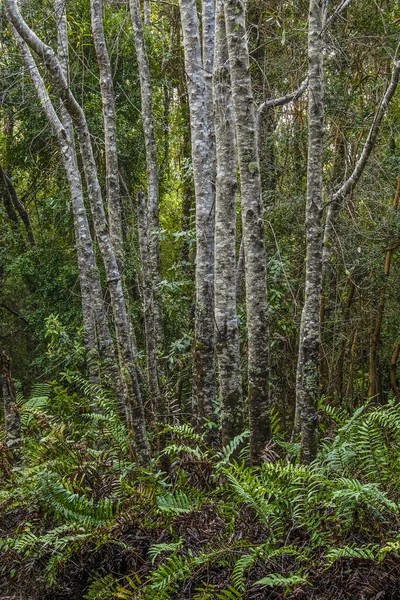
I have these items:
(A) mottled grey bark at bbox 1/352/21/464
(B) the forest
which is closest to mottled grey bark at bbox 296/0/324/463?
(B) the forest

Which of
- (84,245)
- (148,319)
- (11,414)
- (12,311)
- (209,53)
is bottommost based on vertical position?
(12,311)

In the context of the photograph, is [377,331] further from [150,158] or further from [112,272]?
[112,272]

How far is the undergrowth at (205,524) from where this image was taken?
3619 mm

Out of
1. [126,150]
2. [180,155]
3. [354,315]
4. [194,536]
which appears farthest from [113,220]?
[180,155]

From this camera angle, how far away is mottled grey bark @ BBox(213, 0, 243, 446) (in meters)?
5.41

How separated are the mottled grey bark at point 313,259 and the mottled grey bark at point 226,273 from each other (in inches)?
24.4

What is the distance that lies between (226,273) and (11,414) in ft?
8.26

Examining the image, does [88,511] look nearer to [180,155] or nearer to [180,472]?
[180,472]

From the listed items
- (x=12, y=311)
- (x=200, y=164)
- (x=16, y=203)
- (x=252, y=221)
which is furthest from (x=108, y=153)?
(x=12, y=311)

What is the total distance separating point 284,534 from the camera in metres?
4.07

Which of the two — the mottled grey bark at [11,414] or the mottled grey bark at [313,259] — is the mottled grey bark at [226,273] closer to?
the mottled grey bark at [313,259]

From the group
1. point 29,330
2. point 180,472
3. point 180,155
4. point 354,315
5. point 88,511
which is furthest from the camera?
point 29,330

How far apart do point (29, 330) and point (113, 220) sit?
33.2 feet

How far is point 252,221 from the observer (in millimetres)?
4926
